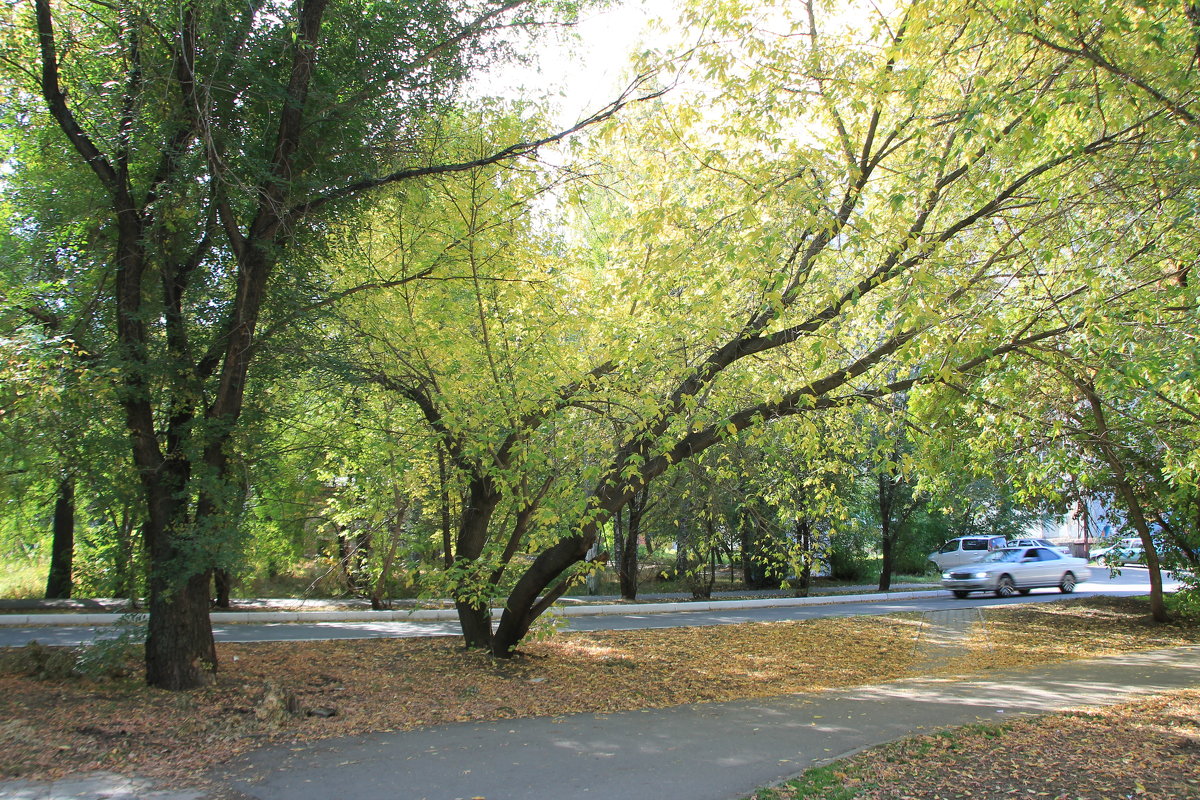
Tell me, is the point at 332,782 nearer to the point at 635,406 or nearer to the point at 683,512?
the point at 635,406

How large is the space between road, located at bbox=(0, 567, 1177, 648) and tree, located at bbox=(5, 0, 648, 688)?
208 centimetres

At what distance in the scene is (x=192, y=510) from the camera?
862 centimetres

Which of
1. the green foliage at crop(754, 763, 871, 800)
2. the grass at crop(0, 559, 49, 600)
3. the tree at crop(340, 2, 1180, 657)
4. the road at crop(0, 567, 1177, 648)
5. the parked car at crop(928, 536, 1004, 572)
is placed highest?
the tree at crop(340, 2, 1180, 657)

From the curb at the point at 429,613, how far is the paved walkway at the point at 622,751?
12.3 ft

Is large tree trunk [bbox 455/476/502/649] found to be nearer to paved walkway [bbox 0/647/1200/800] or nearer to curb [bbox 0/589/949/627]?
curb [bbox 0/589/949/627]

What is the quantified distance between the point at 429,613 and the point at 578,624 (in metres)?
3.37

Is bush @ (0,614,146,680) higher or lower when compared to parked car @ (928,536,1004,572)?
lower

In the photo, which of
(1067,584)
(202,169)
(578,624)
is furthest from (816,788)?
(1067,584)

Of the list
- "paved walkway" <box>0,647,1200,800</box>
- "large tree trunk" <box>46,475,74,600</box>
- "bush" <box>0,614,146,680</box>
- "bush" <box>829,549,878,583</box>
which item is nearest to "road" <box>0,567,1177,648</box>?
"bush" <box>0,614,146,680</box>

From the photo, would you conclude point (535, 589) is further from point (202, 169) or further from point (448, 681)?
point (202, 169)

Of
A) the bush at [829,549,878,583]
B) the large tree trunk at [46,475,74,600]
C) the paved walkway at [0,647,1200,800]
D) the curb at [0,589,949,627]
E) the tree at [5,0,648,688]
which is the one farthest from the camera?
the bush at [829,549,878,583]

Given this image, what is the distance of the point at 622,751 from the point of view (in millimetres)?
6492

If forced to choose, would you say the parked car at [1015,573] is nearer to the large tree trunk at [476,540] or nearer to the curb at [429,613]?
the curb at [429,613]

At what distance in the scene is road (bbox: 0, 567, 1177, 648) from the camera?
12430 millimetres
